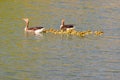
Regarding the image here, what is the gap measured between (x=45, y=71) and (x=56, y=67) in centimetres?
111

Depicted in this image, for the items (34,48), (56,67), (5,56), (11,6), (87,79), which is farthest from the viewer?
(11,6)

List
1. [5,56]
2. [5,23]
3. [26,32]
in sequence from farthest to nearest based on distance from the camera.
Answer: [5,23]
[26,32]
[5,56]

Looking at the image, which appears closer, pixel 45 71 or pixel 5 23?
pixel 45 71

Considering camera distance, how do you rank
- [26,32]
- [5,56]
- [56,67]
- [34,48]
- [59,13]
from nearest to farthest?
[56,67] < [5,56] < [34,48] < [26,32] < [59,13]

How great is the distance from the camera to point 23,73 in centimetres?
2805

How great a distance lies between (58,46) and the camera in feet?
117

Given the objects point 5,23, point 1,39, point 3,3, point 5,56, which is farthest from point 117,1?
point 5,56

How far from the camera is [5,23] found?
44.8 m

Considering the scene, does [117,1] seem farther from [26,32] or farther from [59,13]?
[26,32]

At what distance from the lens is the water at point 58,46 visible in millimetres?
28547

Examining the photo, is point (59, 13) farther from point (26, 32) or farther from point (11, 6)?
point (26, 32)

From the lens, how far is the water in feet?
93.7

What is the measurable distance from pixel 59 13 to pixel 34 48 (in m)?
17.3

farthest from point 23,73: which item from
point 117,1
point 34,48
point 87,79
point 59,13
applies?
point 117,1
